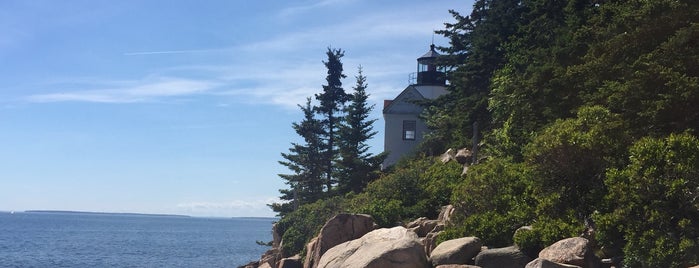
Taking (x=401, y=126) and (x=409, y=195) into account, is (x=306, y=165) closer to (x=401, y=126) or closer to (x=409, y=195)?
(x=401, y=126)

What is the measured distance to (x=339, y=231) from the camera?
71.0 feet

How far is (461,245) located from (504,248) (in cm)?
96

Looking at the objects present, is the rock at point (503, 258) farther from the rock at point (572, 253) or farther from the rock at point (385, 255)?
the rock at point (385, 255)

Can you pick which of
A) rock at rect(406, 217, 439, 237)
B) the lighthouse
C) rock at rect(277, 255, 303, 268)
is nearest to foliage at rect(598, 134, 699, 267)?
rock at rect(406, 217, 439, 237)

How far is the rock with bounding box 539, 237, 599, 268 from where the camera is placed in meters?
14.2

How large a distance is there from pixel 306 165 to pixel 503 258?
103 feet

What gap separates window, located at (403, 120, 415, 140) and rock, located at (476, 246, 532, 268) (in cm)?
3134

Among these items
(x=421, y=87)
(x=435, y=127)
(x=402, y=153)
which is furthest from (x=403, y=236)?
(x=421, y=87)

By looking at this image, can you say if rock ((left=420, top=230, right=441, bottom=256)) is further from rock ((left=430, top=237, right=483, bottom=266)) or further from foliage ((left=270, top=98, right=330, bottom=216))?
foliage ((left=270, top=98, right=330, bottom=216))

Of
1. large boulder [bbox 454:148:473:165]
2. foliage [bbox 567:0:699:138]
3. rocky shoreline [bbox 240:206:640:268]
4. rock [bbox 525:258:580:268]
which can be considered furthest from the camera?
large boulder [bbox 454:148:473:165]

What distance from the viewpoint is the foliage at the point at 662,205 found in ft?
43.5

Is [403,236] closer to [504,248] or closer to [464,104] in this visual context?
[504,248]

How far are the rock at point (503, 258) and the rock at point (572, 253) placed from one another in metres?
0.77

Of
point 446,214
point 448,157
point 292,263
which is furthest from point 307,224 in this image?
point 446,214
